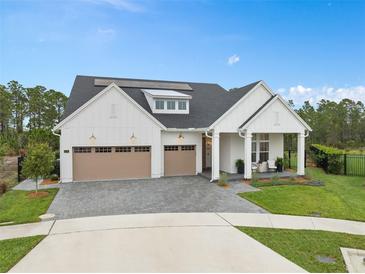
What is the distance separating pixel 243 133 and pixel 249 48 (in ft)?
28.2

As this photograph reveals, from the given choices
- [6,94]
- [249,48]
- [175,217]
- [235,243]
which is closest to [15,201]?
[175,217]

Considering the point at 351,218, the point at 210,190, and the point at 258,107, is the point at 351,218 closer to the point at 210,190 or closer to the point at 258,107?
the point at 210,190

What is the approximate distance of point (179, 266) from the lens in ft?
17.2

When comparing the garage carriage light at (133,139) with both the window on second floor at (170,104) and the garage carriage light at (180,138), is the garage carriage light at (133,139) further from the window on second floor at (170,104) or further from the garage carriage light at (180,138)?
the window on second floor at (170,104)

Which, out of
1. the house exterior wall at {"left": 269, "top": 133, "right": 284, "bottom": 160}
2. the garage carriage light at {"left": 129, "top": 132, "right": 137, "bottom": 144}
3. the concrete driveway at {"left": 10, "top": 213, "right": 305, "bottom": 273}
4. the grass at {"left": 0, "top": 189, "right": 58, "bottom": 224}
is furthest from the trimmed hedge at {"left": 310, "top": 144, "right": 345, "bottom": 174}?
the grass at {"left": 0, "top": 189, "right": 58, "bottom": 224}

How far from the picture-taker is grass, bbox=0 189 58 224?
28.1 feet

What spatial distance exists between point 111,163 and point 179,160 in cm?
444

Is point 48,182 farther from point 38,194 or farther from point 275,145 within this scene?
point 275,145

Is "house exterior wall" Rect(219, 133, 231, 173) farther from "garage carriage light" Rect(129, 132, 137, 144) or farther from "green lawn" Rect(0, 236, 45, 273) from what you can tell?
"green lawn" Rect(0, 236, 45, 273)

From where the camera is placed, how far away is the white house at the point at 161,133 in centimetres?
1511

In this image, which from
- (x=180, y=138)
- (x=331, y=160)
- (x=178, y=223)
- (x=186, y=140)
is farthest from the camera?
(x=331, y=160)

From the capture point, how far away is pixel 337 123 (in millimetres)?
38344

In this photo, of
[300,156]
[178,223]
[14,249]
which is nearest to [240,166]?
[300,156]

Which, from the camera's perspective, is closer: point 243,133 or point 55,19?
point 55,19
